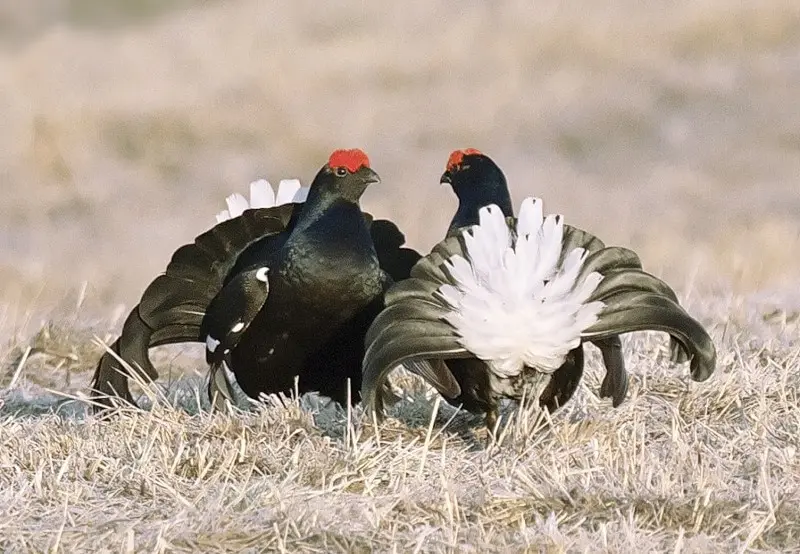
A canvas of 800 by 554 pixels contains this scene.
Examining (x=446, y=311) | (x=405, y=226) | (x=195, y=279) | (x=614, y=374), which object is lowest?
(x=405, y=226)

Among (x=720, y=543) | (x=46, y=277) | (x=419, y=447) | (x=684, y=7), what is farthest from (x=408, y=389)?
(x=684, y=7)

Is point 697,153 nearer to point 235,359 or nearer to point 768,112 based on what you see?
point 768,112

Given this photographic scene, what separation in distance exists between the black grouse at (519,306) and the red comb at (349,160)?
0.73 m

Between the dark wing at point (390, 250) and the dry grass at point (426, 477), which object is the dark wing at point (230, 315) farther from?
the dark wing at point (390, 250)

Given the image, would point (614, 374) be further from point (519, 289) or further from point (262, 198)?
point (262, 198)

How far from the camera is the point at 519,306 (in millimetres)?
3213

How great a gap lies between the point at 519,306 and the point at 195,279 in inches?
54.0

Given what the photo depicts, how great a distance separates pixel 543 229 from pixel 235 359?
1212 mm

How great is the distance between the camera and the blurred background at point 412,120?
10.0 meters

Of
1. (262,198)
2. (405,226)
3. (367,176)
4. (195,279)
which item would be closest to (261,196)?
(262,198)

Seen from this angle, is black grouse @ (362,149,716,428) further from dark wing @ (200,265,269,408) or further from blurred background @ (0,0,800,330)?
blurred background @ (0,0,800,330)

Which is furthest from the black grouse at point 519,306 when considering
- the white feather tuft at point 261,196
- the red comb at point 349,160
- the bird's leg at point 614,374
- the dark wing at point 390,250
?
the white feather tuft at point 261,196

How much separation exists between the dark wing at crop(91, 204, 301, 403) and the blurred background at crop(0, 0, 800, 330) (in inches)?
135

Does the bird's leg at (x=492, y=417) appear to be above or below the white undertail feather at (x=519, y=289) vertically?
below
